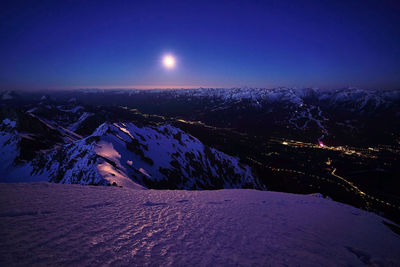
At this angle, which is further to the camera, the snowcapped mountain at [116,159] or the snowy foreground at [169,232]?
the snowcapped mountain at [116,159]

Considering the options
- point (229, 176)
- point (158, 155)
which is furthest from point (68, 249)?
point (229, 176)

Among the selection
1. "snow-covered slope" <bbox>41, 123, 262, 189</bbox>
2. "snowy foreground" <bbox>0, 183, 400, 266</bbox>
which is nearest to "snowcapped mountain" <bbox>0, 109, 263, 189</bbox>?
"snow-covered slope" <bbox>41, 123, 262, 189</bbox>

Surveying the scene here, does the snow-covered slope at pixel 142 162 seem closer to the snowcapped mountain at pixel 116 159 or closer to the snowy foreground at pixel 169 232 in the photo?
the snowcapped mountain at pixel 116 159

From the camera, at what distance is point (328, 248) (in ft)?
25.6

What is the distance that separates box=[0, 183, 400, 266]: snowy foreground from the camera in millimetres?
5680

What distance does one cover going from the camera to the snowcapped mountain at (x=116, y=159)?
1249 inches

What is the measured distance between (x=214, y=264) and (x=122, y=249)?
3.37m

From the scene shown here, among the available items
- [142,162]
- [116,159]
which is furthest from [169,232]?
[142,162]

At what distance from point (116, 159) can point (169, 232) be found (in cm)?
3426

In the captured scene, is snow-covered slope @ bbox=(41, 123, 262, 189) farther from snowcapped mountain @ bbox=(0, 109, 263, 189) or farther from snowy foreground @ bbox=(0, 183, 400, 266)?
snowy foreground @ bbox=(0, 183, 400, 266)

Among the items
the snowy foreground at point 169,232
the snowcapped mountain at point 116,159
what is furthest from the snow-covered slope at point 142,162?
the snowy foreground at point 169,232

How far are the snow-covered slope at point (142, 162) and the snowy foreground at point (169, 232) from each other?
15349mm

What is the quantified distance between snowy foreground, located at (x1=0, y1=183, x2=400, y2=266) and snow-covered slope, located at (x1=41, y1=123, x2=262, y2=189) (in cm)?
1535

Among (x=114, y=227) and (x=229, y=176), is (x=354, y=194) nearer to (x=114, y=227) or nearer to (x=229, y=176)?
(x=229, y=176)
